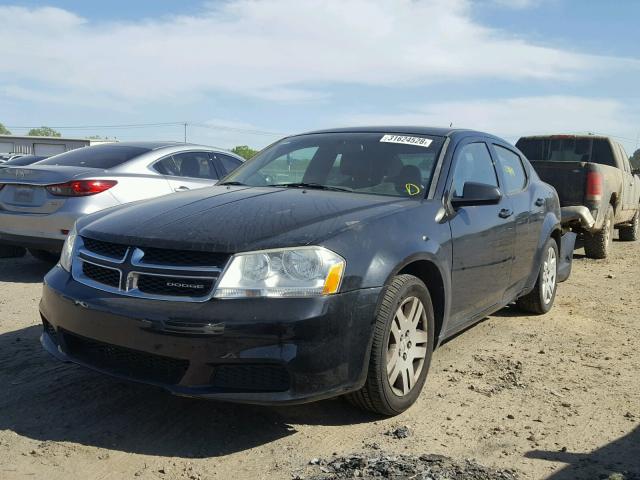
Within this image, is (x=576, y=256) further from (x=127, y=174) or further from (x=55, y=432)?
(x=55, y=432)

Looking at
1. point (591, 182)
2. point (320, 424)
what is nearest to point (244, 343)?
→ point (320, 424)

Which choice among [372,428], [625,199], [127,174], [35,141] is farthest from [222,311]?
[35,141]

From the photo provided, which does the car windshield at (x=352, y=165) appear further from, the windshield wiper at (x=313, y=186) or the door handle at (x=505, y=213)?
the door handle at (x=505, y=213)

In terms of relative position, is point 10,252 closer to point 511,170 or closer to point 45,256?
point 45,256

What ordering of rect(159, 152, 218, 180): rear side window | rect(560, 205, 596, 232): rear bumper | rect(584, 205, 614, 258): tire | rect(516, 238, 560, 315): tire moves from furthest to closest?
rect(584, 205, 614, 258): tire, rect(560, 205, 596, 232): rear bumper, rect(159, 152, 218, 180): rear side window, rect(516, 238, 560, 315): tire

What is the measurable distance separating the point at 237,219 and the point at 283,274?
1.69 ft

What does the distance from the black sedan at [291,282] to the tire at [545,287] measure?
159 centimetres

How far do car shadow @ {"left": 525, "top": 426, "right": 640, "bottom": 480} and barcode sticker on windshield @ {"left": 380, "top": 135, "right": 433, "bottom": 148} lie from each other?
2161 mm

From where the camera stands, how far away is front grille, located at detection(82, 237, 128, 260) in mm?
3299

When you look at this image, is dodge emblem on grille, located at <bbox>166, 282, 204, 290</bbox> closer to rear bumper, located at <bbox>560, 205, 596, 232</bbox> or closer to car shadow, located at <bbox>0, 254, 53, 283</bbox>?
car shadow, located at <bbox>0, 254, 53, 283</bbox>

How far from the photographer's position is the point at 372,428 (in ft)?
11.3

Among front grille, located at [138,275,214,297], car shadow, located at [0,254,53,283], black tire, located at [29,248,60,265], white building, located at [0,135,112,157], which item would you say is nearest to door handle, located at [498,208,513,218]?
front grille, located at [138,275,214,297]

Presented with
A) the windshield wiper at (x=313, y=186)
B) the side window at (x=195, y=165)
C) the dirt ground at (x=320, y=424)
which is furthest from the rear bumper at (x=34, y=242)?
the windshield wiper at (x=313, y=186)

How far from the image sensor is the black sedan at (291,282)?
118 inches
